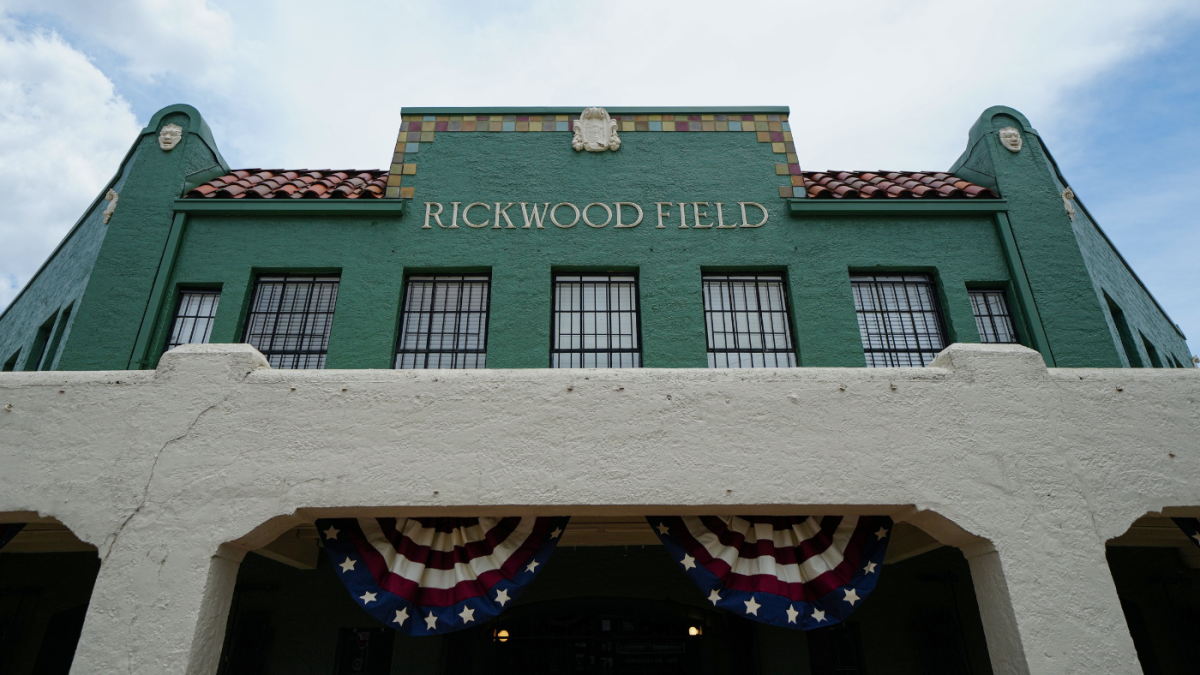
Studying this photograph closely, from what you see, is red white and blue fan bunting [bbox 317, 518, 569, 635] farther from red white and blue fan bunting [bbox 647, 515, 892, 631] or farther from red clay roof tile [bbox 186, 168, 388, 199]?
red clay roof tile [bbox 186, 168, 388, 199]

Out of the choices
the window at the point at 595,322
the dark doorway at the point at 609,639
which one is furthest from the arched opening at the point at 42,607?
the window at the point at 595,322

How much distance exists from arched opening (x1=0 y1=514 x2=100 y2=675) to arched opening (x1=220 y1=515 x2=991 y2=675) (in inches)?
87.0

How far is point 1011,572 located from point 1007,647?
1.81ft

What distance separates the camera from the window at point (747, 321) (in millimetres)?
8820

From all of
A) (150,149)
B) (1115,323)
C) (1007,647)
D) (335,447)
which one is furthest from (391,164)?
(1115,323)

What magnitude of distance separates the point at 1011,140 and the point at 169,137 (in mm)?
11806

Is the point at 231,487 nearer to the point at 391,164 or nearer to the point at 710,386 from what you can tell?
the point at 710,386

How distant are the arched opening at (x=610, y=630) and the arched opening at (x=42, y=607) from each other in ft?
7.25

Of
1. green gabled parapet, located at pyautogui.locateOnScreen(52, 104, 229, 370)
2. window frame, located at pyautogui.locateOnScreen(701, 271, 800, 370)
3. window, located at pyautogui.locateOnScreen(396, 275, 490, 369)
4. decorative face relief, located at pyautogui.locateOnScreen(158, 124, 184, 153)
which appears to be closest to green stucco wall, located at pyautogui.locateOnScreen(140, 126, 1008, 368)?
window frame, located at pyautogui.locateOnScreen(701, 271, 800, 370)

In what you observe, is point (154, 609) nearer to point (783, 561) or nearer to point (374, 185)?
point (783, 561)

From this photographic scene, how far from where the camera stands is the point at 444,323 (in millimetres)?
9031

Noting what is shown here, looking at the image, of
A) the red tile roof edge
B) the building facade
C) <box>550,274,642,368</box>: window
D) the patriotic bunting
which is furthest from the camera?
the red tile roof edge

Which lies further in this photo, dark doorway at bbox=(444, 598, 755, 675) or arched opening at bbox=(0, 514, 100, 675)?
dark doorway at bbox=(444, 598, 755, 675)

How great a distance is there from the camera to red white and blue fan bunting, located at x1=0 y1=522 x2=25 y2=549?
5.75 meters
